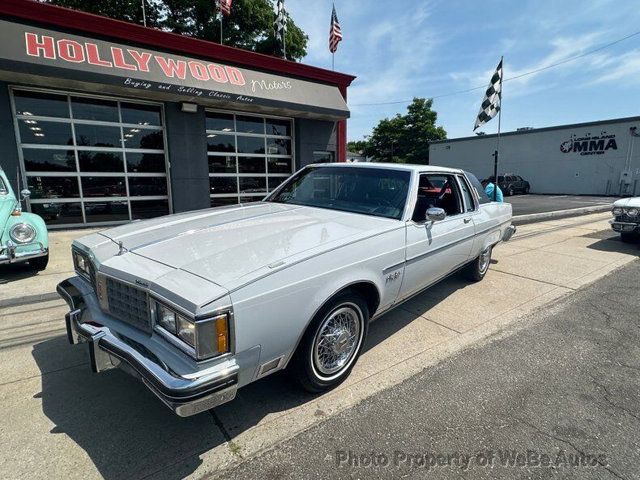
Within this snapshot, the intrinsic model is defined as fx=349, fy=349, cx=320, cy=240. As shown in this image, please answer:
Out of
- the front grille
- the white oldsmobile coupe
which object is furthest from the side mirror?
the front grille

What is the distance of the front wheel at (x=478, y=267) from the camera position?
4965 millimetres

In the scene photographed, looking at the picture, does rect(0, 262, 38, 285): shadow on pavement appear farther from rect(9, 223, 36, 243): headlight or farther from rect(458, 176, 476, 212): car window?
rect(458, 176, 476, 212): car window

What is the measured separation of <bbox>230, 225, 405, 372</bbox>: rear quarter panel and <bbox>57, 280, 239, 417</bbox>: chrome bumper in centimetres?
21

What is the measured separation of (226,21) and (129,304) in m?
22.3

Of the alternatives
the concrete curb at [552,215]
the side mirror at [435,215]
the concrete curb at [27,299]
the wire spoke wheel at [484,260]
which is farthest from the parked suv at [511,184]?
the concrete curb at [27,299]

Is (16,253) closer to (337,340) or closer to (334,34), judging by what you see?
(337,340)

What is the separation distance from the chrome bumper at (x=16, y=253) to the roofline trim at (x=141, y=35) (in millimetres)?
5969

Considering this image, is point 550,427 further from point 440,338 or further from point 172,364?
point 172,364

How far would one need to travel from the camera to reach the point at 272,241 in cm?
240

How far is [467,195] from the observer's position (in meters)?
4.43

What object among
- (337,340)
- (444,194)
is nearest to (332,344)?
(337,340)

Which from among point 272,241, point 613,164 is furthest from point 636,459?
point 613,164

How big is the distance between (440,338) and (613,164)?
102ft

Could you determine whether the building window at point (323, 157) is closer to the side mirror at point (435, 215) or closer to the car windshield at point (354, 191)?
the car windshield at point (354, 191)
